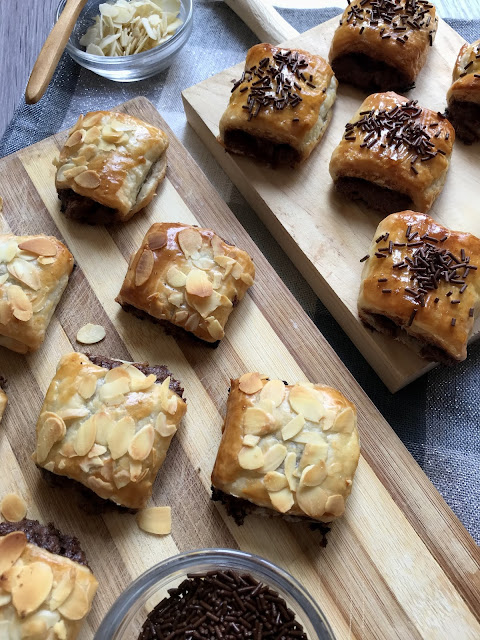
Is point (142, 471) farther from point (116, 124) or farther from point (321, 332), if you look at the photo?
point (116, 124)

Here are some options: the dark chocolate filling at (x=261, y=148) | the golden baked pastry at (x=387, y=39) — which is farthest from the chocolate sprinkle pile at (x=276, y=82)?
the golden baked pastry at (x=387, y=39)

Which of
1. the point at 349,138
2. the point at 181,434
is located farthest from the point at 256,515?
the point at 349,138

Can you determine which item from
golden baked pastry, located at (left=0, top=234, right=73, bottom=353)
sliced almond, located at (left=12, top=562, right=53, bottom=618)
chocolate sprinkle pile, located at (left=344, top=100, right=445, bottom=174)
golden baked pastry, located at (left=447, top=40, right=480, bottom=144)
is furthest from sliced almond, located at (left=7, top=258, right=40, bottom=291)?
golden baked pastry, located at (left=447, top=40, right=480, bottom=144)

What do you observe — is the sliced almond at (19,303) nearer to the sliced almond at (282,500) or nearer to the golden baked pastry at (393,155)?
the sliced almond at (282,500)

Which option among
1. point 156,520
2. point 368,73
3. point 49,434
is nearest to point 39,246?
point 49,434

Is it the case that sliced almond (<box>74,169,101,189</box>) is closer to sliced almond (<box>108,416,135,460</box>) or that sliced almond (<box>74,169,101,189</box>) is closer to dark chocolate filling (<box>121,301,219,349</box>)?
dark chocolate filling (<box>121,301,219,349</box>)

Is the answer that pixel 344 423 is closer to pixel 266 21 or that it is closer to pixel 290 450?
pixel 290 450
